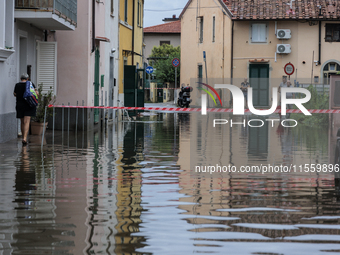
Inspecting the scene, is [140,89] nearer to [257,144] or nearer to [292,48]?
[257,144]

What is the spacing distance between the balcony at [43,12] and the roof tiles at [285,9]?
26.9 meters

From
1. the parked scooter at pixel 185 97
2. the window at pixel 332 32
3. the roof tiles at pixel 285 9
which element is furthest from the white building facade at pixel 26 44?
the window at pixel 332 32

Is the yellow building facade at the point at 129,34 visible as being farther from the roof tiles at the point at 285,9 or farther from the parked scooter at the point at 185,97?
the roof tiles at the point at 285,9

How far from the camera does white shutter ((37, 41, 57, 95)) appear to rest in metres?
20.0

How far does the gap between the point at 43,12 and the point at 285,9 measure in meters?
30.0

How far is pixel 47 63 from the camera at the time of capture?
20062mm

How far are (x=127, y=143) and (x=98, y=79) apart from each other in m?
7.40

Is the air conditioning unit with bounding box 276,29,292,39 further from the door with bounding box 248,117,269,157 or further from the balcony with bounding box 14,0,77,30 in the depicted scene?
the balcony with bounding box 14,0,77,30

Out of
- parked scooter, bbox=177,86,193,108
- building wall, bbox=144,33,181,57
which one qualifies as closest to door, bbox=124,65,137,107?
parked scooter, bbox=177,86,193,108

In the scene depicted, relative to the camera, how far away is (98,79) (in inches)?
922

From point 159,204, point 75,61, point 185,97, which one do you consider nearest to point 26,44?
point 75,61

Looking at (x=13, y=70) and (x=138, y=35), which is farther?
(x=138, y=35)

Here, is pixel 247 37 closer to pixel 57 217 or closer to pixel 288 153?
pixel 288 153

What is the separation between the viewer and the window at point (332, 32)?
4400 centimetres
